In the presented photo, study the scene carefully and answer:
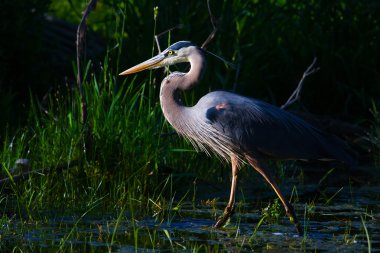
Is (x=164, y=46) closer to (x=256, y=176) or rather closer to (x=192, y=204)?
(x=256, y=176)

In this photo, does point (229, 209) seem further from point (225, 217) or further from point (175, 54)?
point (175, 54)

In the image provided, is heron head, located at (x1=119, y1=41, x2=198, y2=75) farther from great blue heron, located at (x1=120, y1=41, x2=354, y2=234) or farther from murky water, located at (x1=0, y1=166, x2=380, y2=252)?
murky water, located at (x1=0, y1=166, x2=380, y2=252)

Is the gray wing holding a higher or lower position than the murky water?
higher

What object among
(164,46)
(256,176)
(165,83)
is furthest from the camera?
(164,46)

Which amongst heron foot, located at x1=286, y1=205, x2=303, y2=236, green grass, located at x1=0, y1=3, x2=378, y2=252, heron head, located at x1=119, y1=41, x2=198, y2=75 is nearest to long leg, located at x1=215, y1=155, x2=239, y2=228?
green grass, located at x1=0, y1=3, x2=378, y2=252

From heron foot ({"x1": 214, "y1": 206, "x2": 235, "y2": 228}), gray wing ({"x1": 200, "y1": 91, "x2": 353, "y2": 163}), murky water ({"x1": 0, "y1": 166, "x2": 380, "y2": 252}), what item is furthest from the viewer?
gray wing ({"x1": 200, "y1": 91, "x2": 353, "y2": 163})

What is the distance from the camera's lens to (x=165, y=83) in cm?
635

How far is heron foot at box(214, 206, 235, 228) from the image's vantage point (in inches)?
238

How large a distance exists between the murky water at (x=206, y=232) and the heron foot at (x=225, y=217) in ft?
0.19

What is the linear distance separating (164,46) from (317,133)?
2992mm

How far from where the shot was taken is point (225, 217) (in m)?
6.12

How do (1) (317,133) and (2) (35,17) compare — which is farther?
(2) (35,17)

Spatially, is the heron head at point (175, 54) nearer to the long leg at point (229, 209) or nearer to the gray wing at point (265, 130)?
the gray wing at point (265, 130)

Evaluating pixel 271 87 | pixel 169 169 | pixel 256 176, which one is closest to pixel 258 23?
pixel 271 87
